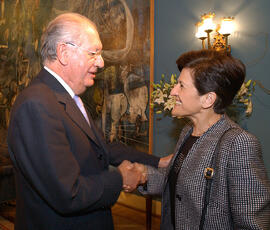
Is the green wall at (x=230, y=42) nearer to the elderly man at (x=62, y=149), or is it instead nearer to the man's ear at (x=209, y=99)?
the man's ear at (x=209, y=99)

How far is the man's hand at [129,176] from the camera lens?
2.01 meters

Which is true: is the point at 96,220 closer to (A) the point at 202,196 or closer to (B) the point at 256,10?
(A) the point at 202,196

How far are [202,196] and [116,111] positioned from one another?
11.9 ft

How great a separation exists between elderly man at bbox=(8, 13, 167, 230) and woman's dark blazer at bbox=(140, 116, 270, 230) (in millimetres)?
448

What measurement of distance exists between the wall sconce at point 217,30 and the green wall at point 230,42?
12 centimetres

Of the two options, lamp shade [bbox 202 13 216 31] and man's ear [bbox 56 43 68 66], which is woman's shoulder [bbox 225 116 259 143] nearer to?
man's ear [bbox 56 43 68 66]

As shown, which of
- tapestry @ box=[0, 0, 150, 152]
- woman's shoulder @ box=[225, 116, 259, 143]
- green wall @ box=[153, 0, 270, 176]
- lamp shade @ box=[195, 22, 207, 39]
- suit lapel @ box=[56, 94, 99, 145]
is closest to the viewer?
woman's shoulder @ box=[225, 116, 259, 143]

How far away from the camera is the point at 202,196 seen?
1795 mm

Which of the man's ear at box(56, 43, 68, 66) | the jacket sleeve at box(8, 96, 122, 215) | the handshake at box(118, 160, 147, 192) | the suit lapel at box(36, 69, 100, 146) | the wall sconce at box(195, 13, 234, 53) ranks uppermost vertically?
the wall sconce at box(195, 13, 234, 53)

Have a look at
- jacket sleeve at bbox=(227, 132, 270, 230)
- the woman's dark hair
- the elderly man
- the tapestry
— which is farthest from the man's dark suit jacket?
the tapestry

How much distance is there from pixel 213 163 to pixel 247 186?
0.26m

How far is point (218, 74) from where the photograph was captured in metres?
1.93

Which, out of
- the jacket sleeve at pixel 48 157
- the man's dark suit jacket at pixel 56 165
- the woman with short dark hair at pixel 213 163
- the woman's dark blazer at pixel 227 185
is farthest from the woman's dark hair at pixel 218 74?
the jacket sleeve at pixel 48 157

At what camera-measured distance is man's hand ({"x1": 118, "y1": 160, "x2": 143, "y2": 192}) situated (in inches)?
79.2
